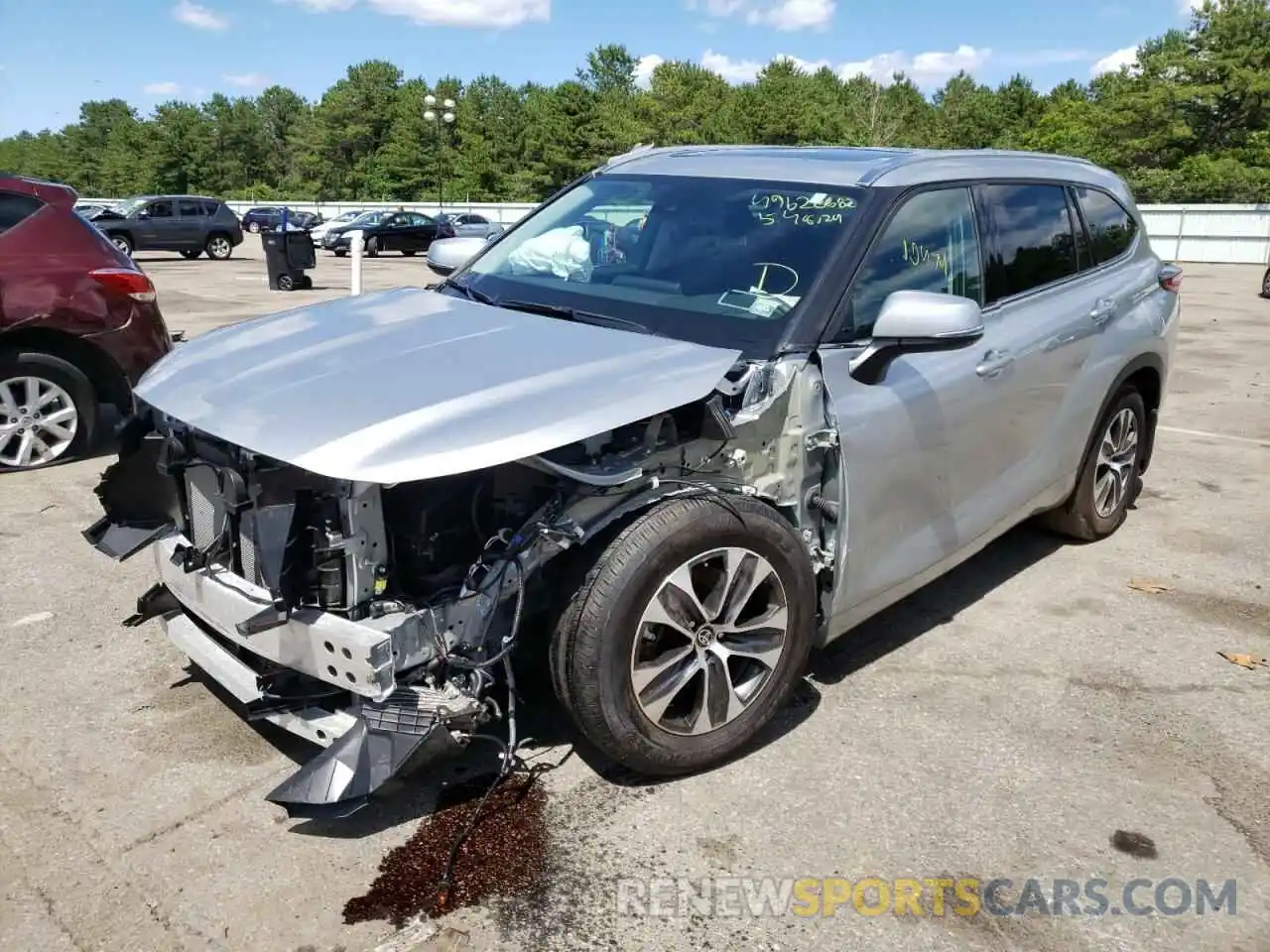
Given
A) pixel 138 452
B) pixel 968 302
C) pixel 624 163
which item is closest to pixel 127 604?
pixel 138 452

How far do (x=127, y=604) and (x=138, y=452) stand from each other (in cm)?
130

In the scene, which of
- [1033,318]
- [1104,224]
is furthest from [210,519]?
[1104,224]

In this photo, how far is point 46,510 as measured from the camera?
577 centimetres

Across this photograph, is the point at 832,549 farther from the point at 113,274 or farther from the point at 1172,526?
the point at 113,274

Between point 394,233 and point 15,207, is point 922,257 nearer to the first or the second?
point 15,207

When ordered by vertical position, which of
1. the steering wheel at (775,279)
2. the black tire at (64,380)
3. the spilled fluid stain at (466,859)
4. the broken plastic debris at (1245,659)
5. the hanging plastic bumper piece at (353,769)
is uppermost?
the steering wheel at (775,279)

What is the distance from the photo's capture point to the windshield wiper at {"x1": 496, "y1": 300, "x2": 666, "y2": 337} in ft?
11.3

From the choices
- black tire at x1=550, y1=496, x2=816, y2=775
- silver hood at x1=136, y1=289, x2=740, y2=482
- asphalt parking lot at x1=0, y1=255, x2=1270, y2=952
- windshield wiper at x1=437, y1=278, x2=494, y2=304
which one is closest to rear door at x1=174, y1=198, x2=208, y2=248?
asphalt parking lot at x1=0, y1=255, x2=1270, y2=952

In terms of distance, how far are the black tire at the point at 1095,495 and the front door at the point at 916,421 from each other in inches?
43.7

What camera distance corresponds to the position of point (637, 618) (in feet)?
9.61

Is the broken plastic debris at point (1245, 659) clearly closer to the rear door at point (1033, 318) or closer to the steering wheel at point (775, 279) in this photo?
the rear door at point (1033, 318)

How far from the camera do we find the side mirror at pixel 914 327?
10.7ft

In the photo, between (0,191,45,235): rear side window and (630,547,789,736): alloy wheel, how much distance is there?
5.48 meters

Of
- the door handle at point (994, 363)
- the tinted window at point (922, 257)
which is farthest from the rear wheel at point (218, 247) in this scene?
the door handle at point (994, 363)
